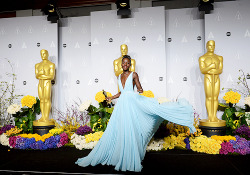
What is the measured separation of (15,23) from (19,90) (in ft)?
6.62

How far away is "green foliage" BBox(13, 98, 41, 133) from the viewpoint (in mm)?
4959

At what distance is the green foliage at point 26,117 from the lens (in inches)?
195

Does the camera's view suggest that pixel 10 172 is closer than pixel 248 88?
Yes

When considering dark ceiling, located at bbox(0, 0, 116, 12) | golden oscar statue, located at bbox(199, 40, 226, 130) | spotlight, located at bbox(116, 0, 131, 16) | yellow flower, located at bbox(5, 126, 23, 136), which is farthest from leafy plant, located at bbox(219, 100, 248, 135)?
yellow flower, located at bbox(5, 126, 23, 136)

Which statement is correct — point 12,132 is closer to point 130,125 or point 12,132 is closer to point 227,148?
point 130,125

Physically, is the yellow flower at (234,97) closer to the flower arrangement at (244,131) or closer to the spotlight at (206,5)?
the flower arrangement at (244,131)

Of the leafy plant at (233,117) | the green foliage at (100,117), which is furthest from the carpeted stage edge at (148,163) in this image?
the leafy plant at (233,117)

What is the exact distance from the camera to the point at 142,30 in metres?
5.23

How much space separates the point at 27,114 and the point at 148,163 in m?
3.59

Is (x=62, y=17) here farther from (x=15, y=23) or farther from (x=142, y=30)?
(x=142, y=30)

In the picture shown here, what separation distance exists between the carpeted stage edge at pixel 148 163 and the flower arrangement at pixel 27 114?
1.09 m

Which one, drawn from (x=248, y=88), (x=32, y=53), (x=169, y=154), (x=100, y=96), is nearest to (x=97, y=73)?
(x=100, y=96)

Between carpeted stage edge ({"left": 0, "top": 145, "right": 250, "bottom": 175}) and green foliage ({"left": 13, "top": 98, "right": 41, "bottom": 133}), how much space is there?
1.08m

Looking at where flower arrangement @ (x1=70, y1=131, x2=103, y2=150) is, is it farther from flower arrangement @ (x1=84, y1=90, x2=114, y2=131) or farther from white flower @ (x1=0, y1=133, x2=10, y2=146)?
white flower @ (x1=0, y1=133, x2=10, y2=146)
